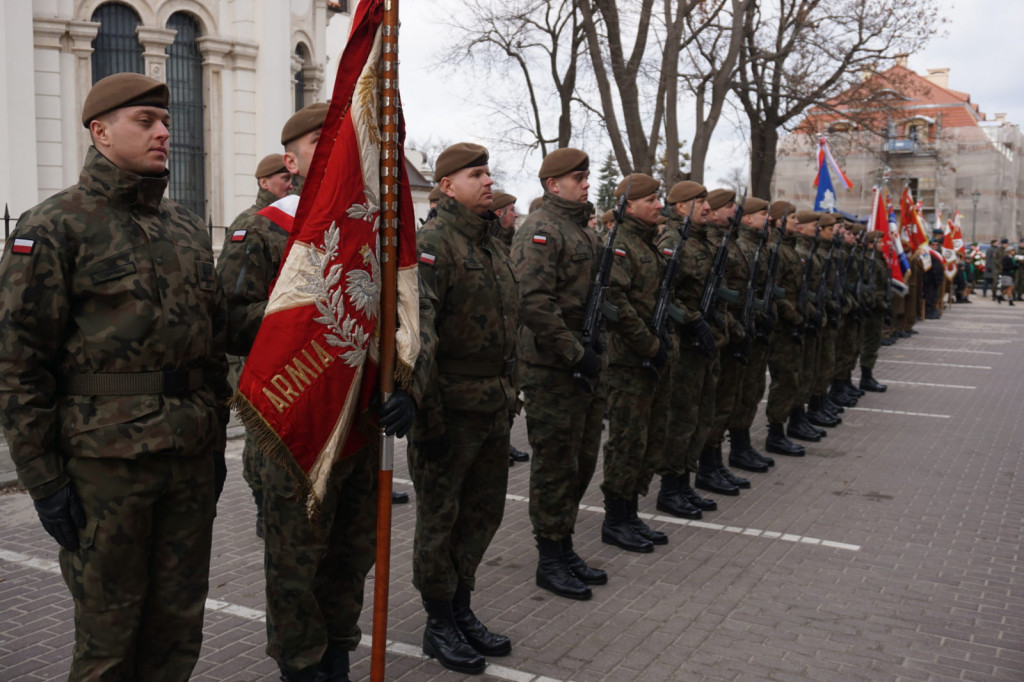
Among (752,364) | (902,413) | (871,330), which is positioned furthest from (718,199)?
(871,330)

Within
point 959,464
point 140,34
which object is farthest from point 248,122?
point 959,464

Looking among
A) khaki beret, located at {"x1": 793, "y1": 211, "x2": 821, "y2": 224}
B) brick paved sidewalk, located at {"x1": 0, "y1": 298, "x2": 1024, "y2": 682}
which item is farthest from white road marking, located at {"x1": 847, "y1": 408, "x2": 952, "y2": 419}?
khaki beret, located at {"x1": 793, "y1": 211, "x2": 821, "y2": 224}

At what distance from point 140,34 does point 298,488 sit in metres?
14.2

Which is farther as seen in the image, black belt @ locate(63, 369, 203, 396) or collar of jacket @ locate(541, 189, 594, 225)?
collar of jacket @ locate(541, 189, 594, 225)

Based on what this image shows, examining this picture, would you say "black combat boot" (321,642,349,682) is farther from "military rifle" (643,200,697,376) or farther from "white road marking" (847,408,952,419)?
"white road marking" (847,408,952,419)

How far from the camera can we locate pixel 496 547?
6094mm

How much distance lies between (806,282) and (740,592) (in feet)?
15.1

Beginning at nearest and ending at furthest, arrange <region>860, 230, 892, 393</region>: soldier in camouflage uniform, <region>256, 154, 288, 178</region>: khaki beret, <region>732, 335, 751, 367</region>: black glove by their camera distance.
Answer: <region>256, 154, 288, 178</region>: khaki beret, <region>732, 335, 751, 367</region>: black glove, <region>860, 230, 892, 393</region>: soldier in camouflage uniform

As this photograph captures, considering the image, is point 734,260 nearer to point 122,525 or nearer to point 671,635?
point 671,635

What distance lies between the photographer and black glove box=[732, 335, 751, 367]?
7553 millimetres

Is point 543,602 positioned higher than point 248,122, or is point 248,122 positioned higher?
point 248,122

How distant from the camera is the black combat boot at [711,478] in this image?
7.58m

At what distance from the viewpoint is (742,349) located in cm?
759

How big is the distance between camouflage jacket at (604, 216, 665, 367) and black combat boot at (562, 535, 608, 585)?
1.17 metres
